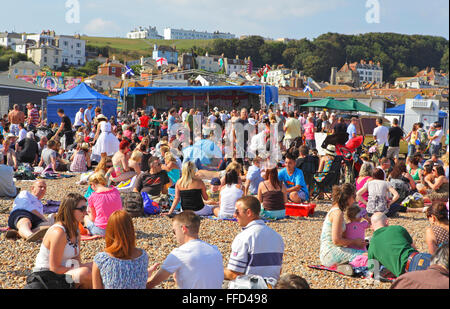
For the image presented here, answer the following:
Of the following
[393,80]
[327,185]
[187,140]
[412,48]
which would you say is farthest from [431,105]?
[393,80]

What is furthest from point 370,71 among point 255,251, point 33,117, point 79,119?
point 255,251

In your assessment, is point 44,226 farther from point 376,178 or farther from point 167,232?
point 376,178

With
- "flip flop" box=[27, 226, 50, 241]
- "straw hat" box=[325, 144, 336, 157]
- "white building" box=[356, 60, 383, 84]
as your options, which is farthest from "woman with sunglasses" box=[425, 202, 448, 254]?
"white building" box=[356, 60, 383, 84]

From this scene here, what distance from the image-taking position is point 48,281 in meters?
3.74

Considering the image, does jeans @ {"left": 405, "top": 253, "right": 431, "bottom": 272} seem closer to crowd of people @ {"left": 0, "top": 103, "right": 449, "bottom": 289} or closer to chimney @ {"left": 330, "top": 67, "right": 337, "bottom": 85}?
crowd of people @ {"left": 0, "top": 103, "right": 449, "bottom": 289}

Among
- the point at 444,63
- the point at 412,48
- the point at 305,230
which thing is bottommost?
the point at 305,230

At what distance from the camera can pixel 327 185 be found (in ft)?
30.7

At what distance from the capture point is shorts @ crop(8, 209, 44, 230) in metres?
6.05

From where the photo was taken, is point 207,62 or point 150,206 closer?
point 150,206

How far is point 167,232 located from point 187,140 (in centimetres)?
796

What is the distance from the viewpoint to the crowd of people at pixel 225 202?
3.42 meters

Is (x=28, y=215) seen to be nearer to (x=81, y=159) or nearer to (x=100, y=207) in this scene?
(x=100, y=207)

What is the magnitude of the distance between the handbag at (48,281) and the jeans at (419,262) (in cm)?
300

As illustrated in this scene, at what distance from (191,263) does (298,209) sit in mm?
4773
